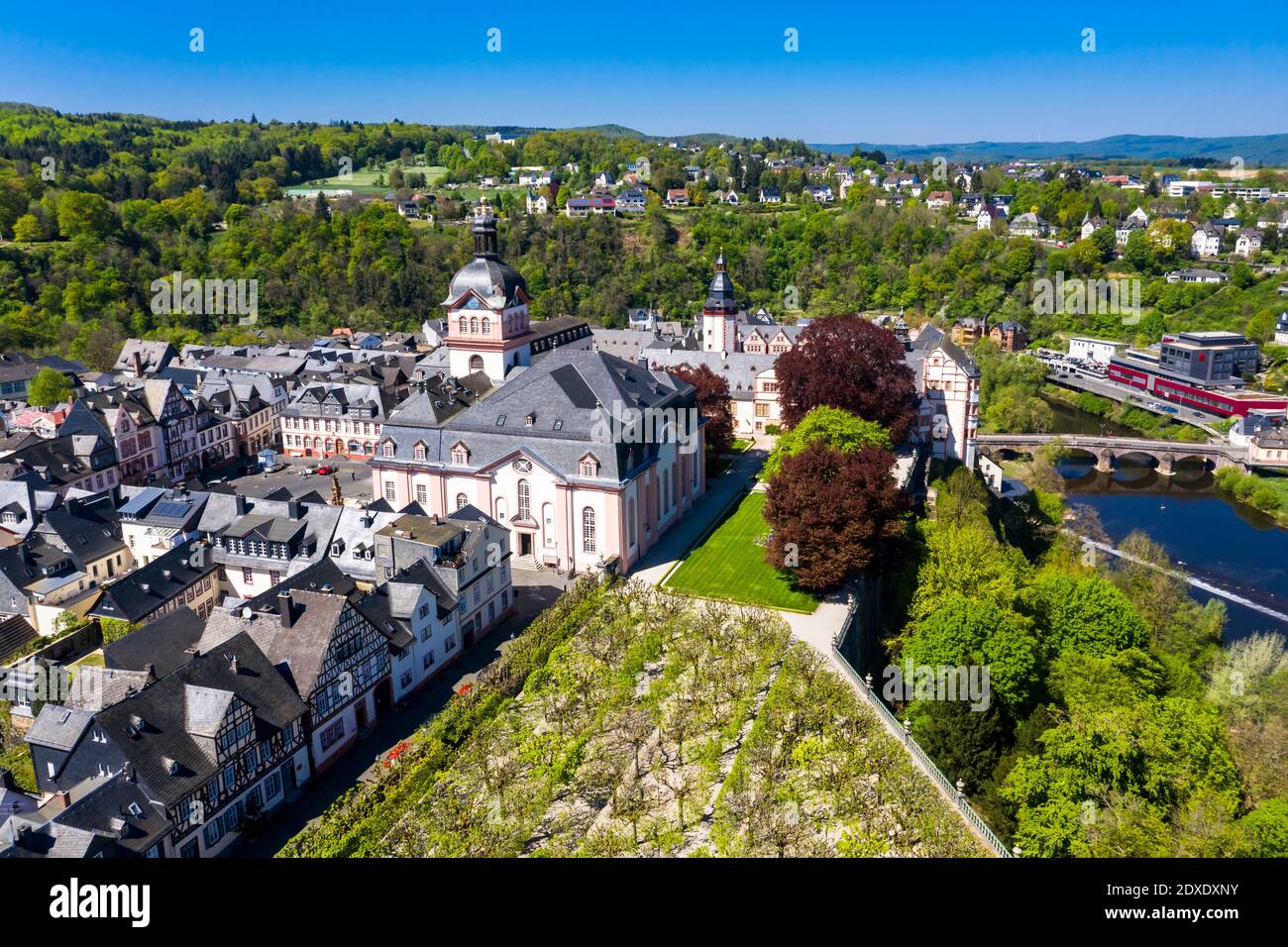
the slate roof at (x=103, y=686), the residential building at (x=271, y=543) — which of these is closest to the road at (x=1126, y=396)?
the residential building at (x=271, y=543)

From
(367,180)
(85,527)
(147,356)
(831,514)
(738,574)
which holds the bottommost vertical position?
(738,574)

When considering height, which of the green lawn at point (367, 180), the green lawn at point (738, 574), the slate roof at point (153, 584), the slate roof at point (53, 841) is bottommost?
the slate roof at point (53, 841)

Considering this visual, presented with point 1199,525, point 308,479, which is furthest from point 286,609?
point 1199,525

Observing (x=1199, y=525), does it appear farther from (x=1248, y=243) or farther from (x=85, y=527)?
(x=1248, y=243)

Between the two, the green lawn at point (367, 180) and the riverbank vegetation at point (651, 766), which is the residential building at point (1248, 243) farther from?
the green lawn at point (367, 180)

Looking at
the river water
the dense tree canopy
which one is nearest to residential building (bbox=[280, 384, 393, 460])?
the dense tree canopy

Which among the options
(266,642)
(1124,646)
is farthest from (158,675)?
(1124,646)
